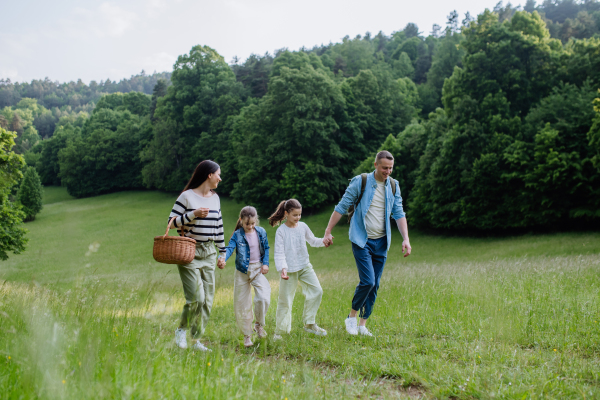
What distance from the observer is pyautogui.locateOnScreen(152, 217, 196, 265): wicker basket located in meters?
4.39

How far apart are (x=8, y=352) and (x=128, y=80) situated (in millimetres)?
193904

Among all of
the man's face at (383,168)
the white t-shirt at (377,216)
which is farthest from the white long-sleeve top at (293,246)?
the man's face at (383,168)

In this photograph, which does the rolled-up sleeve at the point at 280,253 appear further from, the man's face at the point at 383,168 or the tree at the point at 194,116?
the tree at the point at 194,116

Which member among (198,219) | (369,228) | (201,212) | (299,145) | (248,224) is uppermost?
(299,145)

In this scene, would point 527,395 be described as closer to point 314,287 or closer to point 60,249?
point 314,287

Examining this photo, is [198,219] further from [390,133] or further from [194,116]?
[194,116]

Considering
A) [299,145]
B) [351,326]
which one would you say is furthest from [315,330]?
[299,145]

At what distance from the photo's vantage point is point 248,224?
5.56 metres

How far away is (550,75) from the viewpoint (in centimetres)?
2895

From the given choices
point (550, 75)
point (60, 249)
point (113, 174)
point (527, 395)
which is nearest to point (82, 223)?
point (60, 249)

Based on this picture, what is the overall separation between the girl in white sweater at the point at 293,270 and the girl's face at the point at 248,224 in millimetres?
355

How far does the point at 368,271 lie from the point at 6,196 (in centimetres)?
2066

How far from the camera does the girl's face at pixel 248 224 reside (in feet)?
18.2

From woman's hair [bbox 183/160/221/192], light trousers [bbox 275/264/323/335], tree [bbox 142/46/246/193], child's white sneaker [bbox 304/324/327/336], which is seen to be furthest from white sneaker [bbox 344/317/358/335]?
tree [bbox 142/46/246/193]
